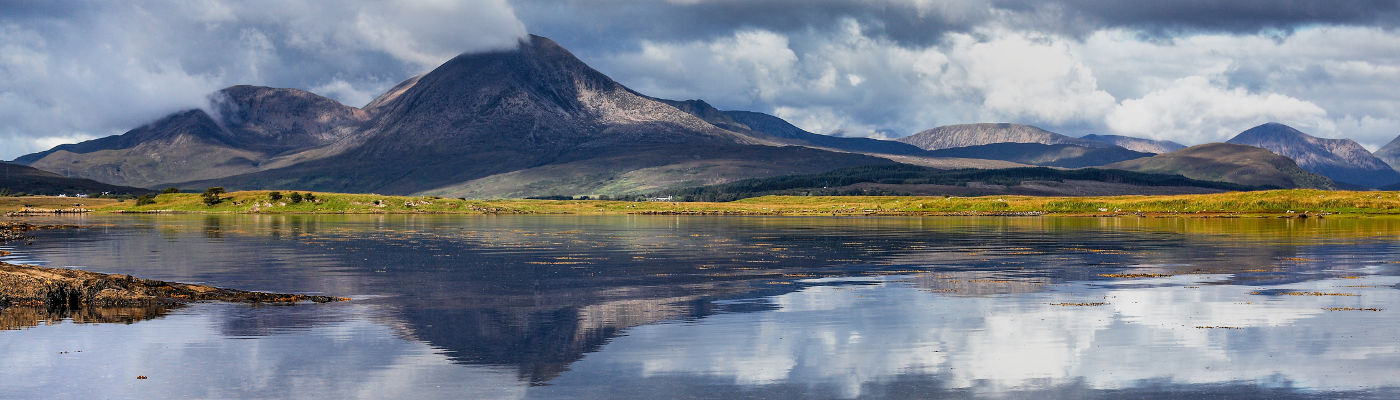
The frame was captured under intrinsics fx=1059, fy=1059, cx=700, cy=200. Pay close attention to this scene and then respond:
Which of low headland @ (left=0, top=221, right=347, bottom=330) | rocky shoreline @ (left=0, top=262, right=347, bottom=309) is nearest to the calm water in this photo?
low headland @ (left=0, top=221, right=347, bottom=330)

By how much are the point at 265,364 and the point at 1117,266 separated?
48991mm

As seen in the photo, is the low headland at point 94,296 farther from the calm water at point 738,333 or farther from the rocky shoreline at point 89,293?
the calm water at point 738,333

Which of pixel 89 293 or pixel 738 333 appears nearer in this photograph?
pixel 738 333

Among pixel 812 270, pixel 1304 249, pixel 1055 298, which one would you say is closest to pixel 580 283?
pixel 812 270

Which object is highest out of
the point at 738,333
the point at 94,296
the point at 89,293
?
the point at 89,293

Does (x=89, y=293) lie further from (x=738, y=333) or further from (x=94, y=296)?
(x=738, y=333)

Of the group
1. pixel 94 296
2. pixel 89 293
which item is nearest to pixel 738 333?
pixel 94 296

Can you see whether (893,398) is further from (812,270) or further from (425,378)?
(812,270)

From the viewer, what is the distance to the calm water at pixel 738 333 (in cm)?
2533

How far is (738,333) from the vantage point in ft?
109

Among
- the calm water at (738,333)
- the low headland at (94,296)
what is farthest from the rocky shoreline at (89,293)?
the calm water at (738,333)

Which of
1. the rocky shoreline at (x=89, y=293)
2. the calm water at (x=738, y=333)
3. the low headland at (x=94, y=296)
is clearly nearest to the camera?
the calm water at (x=738, y=333)

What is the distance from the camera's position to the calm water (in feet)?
83.1

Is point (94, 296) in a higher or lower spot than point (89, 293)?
lower
